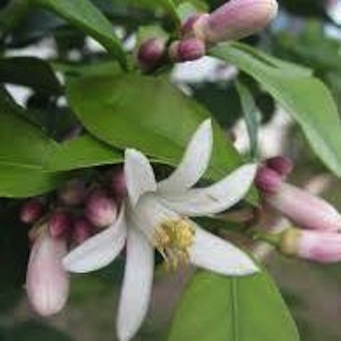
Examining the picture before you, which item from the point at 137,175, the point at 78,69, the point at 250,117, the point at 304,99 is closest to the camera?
the point at 137,175

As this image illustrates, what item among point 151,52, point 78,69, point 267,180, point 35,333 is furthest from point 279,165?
point 35,333

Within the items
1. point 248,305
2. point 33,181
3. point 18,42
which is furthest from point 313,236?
point 18,42

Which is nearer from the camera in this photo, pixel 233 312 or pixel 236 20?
pixel 236 20

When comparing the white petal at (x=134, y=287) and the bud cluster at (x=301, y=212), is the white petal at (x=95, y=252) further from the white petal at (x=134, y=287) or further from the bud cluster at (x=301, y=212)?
the bud cluster at (x=301, y=212)

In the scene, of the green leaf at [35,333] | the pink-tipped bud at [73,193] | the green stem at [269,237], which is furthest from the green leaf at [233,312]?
the green leaf at [35,333]

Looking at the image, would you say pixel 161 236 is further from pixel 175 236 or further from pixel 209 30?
pixel 209 30
